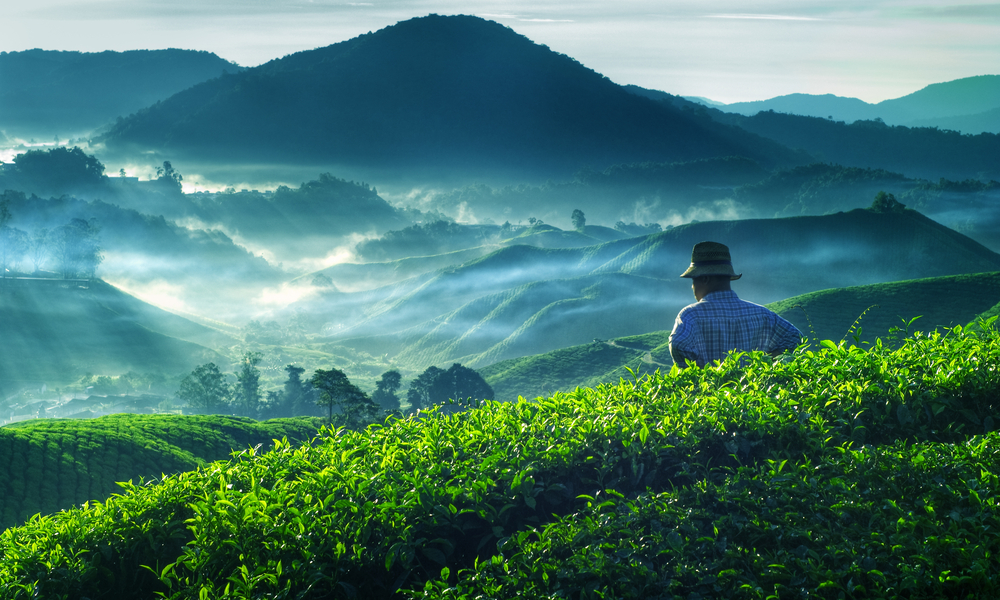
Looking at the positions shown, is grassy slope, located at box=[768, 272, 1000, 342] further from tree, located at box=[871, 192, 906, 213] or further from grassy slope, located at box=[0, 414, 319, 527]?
tree, located at box=[871, 192, 906, 213]

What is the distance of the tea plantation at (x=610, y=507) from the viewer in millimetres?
Result: 3496

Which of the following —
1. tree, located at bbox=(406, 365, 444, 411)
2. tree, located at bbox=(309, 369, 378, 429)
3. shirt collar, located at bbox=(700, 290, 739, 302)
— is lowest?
tree, located at bbox=(406, 365, 444, 411)

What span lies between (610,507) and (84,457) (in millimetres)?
34866

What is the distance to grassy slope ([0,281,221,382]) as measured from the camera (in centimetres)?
11462

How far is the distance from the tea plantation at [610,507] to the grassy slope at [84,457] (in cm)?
2060

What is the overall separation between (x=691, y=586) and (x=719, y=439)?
1472 mm

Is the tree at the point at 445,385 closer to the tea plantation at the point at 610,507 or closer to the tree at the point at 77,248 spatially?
the tea plantation at the point at 610,507

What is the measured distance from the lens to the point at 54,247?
418 ft

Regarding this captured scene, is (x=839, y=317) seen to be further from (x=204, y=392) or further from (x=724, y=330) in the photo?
(x=204, y=392)

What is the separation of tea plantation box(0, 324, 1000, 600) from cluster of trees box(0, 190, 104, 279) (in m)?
143

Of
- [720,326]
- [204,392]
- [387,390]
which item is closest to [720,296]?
[720,326]

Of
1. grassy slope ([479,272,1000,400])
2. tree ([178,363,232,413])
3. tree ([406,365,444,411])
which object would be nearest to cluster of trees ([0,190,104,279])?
tree ([178,363,232,413])

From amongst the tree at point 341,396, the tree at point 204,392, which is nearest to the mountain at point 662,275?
the tree at point 204,392

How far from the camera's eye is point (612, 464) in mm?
4523
